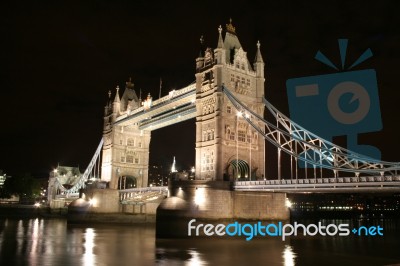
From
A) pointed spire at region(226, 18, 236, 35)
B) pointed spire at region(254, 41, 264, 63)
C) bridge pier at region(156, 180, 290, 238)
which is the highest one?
pointed spire at region(226, 18, 236, 35)

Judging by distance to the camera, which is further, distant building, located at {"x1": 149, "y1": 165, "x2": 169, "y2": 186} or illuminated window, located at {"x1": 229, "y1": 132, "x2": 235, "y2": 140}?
distant building, located at {"x1": 149, "y1": 165, "x2": 169, "y2": 186}

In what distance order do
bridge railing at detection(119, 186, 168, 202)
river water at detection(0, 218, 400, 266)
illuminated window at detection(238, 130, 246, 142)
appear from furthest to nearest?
1. bridge railing at detection(119, 186, 168, 202)
2. illuminated window at detection(238, 130, 246, 142)
3. river water at detection(0, 218, 400, 266)

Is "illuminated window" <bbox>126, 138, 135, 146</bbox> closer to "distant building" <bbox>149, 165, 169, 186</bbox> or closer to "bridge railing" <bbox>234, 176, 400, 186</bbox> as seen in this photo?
"bridge railing" <bbox>234, 176, 400, 186</bbox>

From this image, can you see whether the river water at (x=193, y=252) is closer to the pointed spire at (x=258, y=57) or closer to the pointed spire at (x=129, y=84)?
the pointed spire at (x=258, y=57)

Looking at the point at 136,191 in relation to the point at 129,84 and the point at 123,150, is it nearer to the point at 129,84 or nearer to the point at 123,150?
the point at 123,150

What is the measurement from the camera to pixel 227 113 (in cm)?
3872

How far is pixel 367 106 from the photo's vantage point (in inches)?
1160

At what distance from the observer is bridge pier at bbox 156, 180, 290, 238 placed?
31.8 m

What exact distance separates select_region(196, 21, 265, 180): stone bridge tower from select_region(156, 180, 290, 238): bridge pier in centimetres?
338

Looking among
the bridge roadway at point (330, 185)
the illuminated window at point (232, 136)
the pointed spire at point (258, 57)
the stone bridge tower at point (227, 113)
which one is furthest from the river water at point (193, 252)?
the pointed spire at point (258, 57)

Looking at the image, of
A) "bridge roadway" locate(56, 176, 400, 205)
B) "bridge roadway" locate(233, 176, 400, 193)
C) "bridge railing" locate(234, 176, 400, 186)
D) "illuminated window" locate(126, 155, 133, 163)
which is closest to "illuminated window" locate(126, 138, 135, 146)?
"illuminated window" locate(126, 155, 133, 163)

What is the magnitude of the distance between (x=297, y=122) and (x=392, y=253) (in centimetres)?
1225

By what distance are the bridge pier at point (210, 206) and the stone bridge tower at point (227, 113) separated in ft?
11.1

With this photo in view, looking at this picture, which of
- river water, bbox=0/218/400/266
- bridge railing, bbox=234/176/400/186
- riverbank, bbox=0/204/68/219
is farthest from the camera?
riverbank, bbox=0/204/68/219
